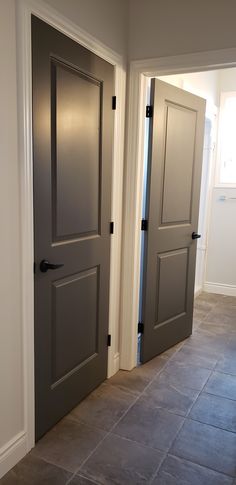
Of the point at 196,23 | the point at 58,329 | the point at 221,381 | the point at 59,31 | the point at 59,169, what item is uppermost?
the point at 196,23

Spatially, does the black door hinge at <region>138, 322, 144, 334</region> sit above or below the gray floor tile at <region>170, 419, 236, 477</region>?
above

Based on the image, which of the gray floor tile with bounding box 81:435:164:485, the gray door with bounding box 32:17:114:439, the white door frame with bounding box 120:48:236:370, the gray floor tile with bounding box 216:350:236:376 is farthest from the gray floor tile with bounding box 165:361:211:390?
the gray floor tile with bounding box 81:435:164:485

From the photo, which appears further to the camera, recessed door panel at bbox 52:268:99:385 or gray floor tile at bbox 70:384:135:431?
gray floor tile at bbox 70:384:135:431

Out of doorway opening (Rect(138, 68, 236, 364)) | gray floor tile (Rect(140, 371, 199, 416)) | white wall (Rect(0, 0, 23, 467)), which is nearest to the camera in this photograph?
white wall (Rect(0, 0, 23, 467))

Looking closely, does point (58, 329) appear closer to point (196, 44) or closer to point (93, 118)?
point (93, 118)

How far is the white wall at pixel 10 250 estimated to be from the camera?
1467 millimetres

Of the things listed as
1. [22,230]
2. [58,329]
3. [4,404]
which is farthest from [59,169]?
[4,404]

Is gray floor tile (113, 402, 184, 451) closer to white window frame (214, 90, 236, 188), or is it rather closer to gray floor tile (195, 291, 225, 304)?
gray floor tile (195, 291, 225, 304)

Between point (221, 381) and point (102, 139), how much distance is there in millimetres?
1801

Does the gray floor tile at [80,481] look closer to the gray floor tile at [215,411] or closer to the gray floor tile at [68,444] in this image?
the gray floor tile at [68,444]

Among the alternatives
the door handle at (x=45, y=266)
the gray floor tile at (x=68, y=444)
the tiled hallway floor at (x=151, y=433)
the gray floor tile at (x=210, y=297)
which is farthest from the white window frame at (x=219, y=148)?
the gray floor tile at (x=68, y=444)

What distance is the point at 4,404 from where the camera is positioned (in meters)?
1.65

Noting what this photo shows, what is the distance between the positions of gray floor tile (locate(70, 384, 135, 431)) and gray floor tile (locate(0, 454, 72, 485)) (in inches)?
14.6

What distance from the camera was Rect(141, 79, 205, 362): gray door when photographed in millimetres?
2561
